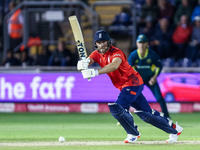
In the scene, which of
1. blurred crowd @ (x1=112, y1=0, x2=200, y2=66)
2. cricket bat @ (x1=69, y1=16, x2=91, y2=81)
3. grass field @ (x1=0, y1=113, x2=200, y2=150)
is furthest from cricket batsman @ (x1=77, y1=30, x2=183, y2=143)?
blurred crowd @ (x1=112, y1=0, x2=200, y2=66)

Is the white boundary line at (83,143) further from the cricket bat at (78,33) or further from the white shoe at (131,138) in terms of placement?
the cricket bat at (78,33)

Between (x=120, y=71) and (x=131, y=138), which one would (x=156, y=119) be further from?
(x=120, y=71)

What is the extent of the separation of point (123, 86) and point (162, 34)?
7.91 metres

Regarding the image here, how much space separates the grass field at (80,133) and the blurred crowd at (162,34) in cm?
245

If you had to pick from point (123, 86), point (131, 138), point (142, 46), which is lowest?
point (131, 138)

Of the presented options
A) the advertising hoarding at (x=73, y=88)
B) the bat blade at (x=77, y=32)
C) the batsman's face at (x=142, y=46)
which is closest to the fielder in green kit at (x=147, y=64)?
the batsman's face at (x=142, y=46)

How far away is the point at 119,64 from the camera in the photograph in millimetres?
5836

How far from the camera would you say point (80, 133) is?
780 centimetres

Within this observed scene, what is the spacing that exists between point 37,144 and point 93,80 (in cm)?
596

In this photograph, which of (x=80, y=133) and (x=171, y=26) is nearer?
(x=80, y=133)

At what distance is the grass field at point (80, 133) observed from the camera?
6.07 metres

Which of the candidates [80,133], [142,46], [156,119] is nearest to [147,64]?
[142,46]

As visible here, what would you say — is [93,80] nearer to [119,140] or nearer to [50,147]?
[119,140]

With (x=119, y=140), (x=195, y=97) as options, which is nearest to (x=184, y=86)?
(x=195, y=97)
